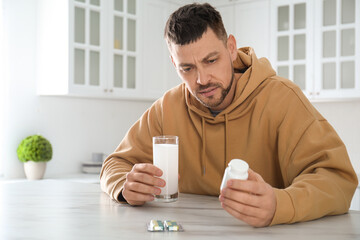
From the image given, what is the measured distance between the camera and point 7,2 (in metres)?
3.54

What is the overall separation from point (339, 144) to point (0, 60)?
2.90 metres

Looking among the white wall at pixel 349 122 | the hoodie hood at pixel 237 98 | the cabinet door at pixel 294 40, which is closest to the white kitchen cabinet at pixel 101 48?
the cabinet door at pixel 294 40

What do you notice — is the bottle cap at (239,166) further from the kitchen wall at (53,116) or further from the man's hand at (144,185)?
the kitchen wall at (53,116)

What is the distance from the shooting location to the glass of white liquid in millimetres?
1365

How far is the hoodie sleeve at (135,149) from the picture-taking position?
165 cm

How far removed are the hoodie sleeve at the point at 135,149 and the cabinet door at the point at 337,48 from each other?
2304 mm

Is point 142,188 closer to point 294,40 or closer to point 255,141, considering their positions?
point 255,141

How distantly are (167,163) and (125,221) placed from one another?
11.0 inches

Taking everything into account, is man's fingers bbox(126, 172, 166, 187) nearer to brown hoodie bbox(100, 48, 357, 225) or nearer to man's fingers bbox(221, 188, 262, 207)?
brown hoodie bbox(100, 48, 357, 225)

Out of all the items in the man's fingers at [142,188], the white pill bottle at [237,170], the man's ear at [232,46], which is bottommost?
the man's fingers at [142,188]

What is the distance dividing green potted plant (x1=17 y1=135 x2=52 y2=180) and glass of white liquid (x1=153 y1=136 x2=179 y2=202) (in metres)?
2.31

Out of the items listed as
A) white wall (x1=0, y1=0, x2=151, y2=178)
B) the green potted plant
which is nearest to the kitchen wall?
white wall (x1=0, y1=0, x2=151, y2=178)

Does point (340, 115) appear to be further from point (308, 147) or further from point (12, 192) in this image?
point (12, 192)

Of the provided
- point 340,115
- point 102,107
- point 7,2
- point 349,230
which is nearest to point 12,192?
point 349,230
